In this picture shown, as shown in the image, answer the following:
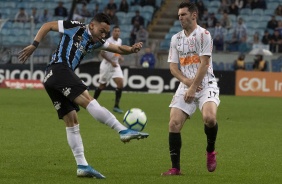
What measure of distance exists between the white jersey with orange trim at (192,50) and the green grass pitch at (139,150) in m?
1.29

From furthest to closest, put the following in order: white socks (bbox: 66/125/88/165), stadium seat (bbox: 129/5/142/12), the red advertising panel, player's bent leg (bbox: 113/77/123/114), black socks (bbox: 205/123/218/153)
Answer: stadium seat (bbox: 129/5/142/12)
the red advertising panel
player's bent leg (bbox: 113/77/123/114)
black socks (bbox: 205/123/218/153)
white socks (bbox: 66/125/88/165)

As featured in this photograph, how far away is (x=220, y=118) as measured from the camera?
20234mm

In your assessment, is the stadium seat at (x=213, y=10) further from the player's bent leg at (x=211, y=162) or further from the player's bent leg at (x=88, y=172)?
the player's bent leg at (x=88, y=172)

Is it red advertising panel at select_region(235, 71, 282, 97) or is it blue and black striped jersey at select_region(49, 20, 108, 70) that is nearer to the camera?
blue and black striped jersey at select_region(49, 20, 108, 70)

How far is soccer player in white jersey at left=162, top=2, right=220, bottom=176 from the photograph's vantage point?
10078mm

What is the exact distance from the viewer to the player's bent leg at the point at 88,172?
9.66 meters

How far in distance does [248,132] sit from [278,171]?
19.5ft

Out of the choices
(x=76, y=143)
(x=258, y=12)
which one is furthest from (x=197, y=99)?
(x=258, y=12)

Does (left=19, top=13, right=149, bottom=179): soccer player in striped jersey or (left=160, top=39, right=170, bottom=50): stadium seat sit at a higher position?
(left=19, top=13, right=149, bottom=179): soccer player in striped jersey

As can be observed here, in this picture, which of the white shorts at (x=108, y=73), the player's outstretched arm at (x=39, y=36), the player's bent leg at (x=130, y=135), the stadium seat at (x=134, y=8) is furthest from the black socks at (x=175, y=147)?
the stadium seat at (x=134, y=8)

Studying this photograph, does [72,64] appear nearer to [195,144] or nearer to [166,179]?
[166,179]

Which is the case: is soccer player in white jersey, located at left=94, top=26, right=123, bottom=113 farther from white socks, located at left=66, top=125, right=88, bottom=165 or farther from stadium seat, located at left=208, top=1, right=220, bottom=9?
stadium seat, located at left=208, top=1, right=220, bottom=9

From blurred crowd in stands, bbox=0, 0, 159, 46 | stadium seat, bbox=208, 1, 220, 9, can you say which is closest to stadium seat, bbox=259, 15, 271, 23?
stadium seat, bbox=208, 1, 220, 9

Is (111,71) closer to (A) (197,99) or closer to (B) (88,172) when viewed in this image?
(A) (197,99)
